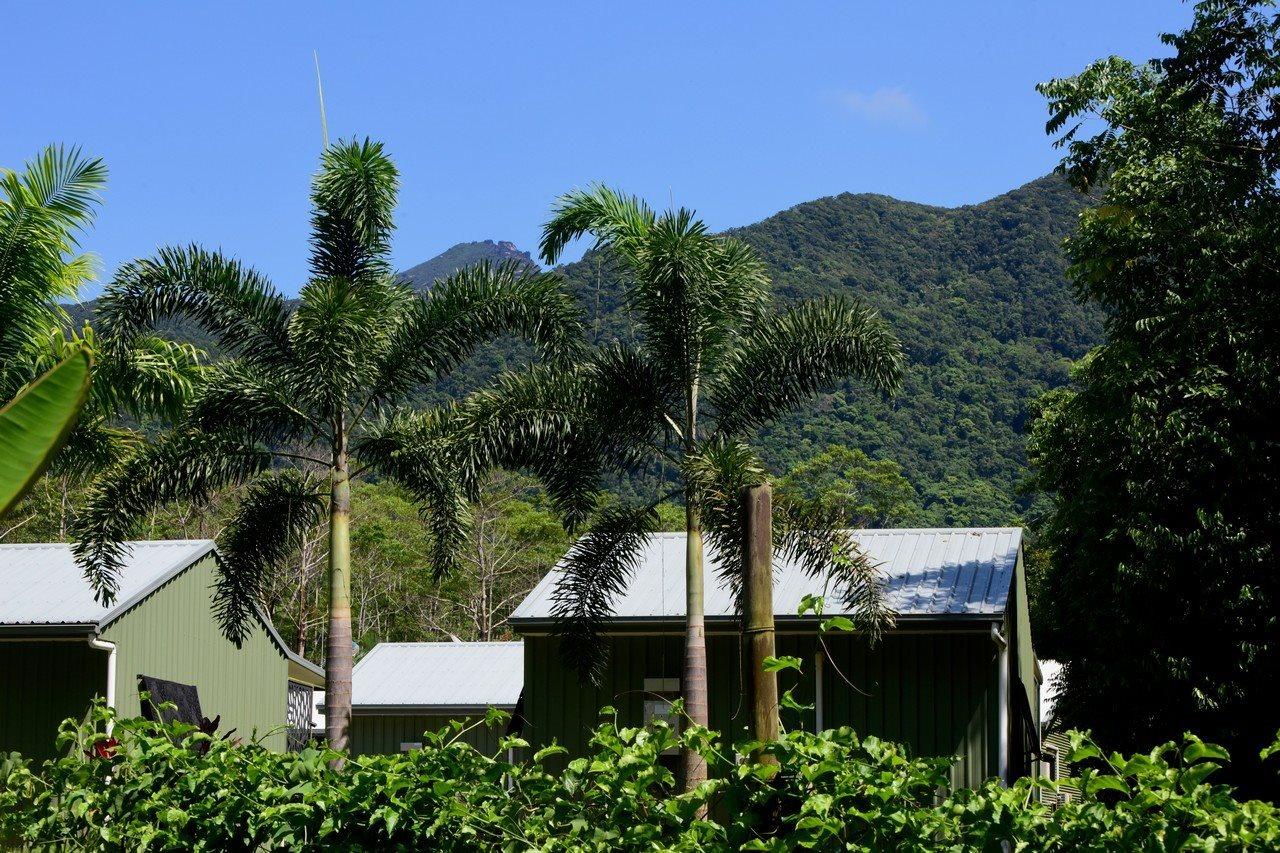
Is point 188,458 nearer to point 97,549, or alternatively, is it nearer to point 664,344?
point 97,549

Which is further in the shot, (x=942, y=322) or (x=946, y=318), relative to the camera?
(x=946, y=318)

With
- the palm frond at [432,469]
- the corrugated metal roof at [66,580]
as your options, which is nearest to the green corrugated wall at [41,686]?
the corrugated metal roof at [66,580]

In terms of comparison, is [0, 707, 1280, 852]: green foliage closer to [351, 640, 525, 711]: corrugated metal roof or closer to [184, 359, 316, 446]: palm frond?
[184, 359, 316, 446]: palm frond

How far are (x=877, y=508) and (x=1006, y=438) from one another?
25895 mm

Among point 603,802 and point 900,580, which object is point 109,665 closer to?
point 900,580

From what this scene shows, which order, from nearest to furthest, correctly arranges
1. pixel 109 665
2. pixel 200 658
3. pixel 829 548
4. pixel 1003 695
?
pixel 829 548
pixel 1003 695
pixel 109 665
pixel 200 658

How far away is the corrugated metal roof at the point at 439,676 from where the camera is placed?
103ft

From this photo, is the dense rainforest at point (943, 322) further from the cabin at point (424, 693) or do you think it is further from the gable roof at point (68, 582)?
the gable roof at point (68, 582)

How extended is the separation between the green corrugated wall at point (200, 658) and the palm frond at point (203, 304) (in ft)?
15.1

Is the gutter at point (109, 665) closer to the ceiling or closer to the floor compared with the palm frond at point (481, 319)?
closer to the floor

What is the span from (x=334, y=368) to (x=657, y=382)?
371cm

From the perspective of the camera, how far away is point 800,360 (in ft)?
55.9

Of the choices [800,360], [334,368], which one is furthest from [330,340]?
[800,360]

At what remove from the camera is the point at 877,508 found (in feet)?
209
